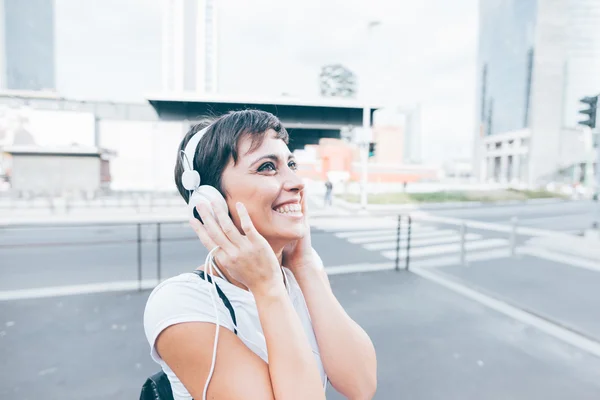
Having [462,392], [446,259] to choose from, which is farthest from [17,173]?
[462,392]

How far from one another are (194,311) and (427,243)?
36.2 ft

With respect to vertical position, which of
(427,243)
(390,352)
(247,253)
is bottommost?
(427,243)

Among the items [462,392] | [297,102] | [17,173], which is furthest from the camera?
[17,173]

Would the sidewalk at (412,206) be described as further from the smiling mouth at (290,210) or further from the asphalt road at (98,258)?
the smiling mouth at (290,210)

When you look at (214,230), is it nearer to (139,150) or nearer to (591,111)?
(591,111)

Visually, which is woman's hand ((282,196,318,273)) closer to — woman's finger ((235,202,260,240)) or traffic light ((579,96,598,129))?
woman's finger ((235,202,260,240))

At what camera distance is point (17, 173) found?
21266mm

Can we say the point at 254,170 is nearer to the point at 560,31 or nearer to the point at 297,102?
the point at 297,102

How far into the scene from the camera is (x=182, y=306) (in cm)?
114

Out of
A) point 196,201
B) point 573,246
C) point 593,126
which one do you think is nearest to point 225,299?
point 196,201

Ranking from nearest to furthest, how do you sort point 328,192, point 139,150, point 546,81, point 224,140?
point 224,140, point 328,192, point 139,150, point 546,81

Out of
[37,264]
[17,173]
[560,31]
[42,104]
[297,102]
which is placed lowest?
[37,264]

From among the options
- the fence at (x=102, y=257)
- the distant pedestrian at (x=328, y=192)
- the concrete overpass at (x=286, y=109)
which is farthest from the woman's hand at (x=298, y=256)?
the distant pedestrian at (x=328, y=192)

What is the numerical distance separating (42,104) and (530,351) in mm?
41190
